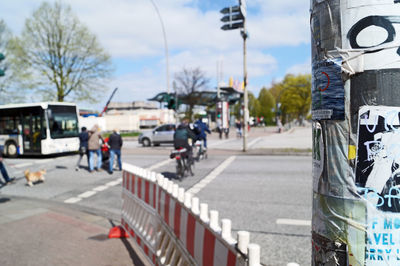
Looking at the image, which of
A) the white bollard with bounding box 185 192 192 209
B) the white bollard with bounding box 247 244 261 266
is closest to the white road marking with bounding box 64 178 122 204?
the white bollard with bounding box 185 192 192 209

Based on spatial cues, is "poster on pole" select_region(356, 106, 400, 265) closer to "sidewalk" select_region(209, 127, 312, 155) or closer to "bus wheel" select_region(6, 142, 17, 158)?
"sidewalk" select_region(209, 127, 312, 155)

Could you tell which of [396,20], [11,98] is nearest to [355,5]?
[396,20]

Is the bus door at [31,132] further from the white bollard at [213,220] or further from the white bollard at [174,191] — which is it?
the white bollard at [213,220]

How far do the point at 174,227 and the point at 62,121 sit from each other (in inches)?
673

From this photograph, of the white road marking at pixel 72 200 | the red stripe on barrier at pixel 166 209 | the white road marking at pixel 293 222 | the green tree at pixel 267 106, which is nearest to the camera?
the red stripe on barrier at pixel 166 209

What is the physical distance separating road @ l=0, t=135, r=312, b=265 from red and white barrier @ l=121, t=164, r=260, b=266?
145cm

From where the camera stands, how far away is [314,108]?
1.65 metres

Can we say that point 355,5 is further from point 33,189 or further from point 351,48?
point 33,189

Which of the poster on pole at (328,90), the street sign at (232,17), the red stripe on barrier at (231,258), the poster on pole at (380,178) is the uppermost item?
the street sign at (232,17)

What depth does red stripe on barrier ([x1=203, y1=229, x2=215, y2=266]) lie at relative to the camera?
2381 millimetres

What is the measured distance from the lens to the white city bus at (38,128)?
1814 centimetres

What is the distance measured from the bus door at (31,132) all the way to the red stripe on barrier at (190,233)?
17207 millimetres

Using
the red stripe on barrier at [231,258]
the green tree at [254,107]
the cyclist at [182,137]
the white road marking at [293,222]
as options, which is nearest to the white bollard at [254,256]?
the red stripe on barrier at [231,258]

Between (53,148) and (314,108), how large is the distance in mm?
18498
